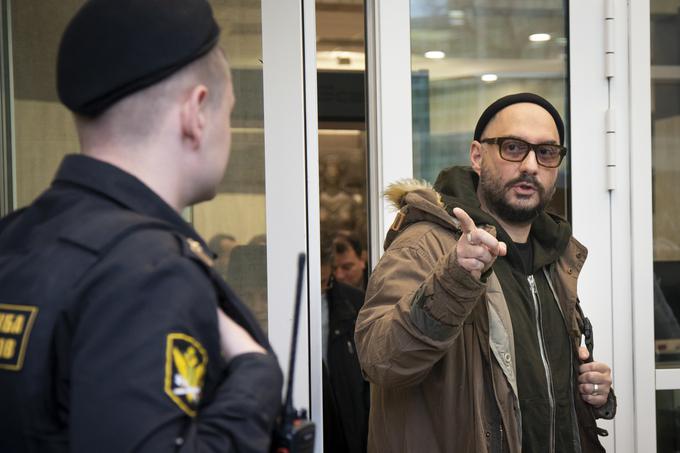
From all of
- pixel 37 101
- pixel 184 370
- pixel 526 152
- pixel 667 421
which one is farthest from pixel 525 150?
pixel 184 370

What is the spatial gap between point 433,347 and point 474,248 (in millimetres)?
291

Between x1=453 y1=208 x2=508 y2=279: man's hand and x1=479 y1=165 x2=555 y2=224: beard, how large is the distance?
65 centimetres

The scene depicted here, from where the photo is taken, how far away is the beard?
2.81 m

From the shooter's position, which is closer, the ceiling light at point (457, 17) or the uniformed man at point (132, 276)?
the uniformed man at point (132, 276)

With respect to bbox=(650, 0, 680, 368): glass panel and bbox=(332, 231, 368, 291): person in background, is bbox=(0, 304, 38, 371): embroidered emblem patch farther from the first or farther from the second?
bbox=(332, 231, 368, 291): person in background

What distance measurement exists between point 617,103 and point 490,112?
82cm

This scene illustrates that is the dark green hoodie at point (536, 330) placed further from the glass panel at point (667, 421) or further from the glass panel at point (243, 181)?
the glass panel at point (667, 421)

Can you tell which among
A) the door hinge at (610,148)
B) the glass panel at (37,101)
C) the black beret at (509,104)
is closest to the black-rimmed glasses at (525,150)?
the black beret at (509,104)

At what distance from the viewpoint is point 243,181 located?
3.19m

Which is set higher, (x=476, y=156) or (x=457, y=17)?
(x=457, y=17)

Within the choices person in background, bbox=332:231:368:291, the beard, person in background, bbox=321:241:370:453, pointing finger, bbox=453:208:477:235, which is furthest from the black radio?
person in background, bbox=332:231:368:291

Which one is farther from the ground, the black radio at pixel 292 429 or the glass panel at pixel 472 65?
the glass panel at pixel 472 65

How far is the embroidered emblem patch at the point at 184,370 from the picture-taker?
3.66ft

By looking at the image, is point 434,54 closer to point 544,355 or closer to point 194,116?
point 544,355
